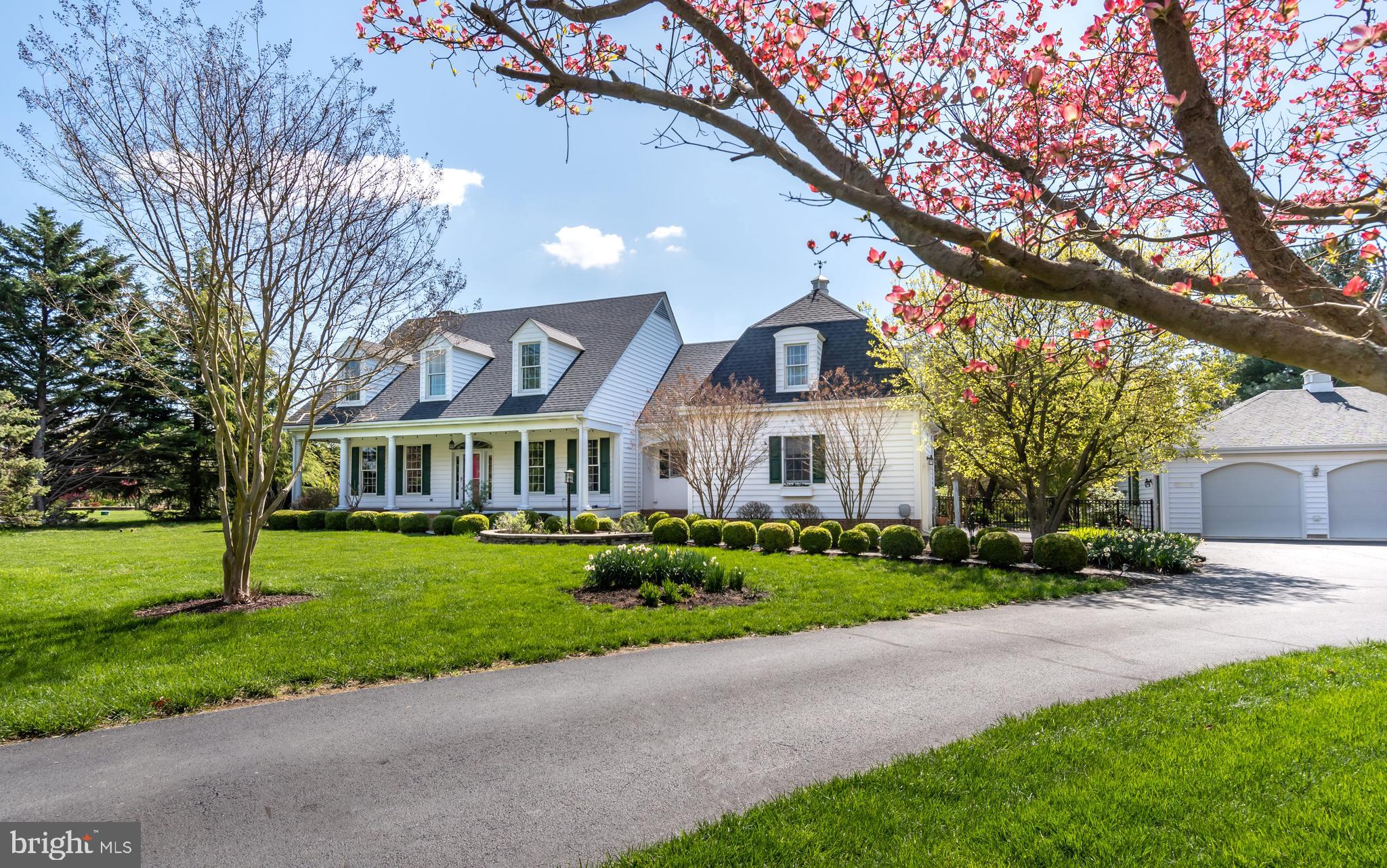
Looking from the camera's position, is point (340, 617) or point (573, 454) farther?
point (573, 454)

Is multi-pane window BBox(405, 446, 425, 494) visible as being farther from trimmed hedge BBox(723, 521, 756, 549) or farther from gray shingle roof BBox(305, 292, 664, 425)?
trimmed hedge BBox(723, 521, 756, 549)

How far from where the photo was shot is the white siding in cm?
2014

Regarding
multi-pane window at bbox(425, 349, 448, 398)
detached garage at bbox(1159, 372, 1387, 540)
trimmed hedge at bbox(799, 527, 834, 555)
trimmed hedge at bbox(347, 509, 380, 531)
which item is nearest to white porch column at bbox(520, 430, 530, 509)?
multi-pane window at bbox(425, 349, 448, 398)

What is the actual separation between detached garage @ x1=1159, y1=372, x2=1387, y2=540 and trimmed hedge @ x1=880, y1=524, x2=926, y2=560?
12383 millimetres

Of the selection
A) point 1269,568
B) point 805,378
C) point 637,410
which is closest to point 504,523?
point 637,410

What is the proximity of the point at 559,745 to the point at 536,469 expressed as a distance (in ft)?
58.6

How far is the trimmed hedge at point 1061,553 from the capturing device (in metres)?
11.3

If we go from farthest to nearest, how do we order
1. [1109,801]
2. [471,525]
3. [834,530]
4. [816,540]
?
[471,525] < [834,530] < [816,540] < [1109,801]

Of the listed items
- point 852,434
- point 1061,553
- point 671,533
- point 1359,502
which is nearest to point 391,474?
point 671,533

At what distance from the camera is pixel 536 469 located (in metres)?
21.6

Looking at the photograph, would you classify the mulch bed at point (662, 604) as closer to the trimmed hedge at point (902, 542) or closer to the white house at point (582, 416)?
the trimmed hedge at point (902, 542)

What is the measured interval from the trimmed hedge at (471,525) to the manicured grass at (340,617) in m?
4.52

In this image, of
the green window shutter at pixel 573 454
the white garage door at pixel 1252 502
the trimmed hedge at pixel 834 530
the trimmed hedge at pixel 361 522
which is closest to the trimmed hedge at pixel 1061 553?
the trimmed hedge at pixel 834 530

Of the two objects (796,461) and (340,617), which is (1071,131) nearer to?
(340,617)
